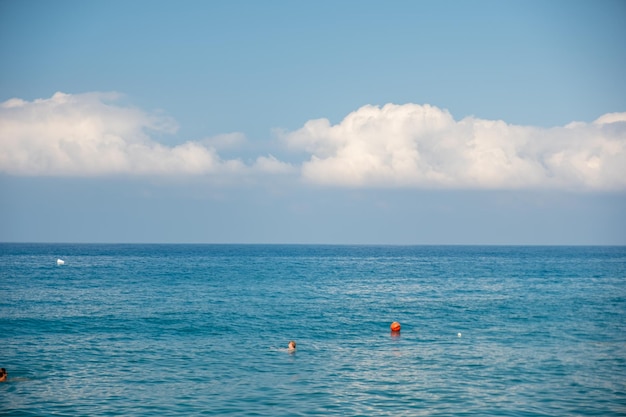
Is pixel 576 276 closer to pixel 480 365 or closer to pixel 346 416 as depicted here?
pixel 480 365

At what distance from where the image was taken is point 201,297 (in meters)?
74.2

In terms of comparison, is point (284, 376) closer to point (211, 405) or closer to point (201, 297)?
point (211, 405)

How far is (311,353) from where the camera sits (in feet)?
138

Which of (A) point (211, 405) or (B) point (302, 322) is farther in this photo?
(B) point (302, 322)

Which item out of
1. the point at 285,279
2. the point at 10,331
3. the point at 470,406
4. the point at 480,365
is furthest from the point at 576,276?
the point at 10,331

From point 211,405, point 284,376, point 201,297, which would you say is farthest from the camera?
point 201,297

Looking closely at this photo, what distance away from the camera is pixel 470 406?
1182 inches

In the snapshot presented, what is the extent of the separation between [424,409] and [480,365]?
33.7 feet

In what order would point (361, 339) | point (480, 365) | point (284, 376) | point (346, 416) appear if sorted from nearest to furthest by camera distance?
1. point (346, 416)
2. point (284, 376)
3. point (480, 365)
4. point (361, 339)

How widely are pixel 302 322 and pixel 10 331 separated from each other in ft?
83.9

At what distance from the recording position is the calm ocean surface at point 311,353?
30.5 meters

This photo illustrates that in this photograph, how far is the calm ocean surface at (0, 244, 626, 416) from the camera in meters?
30.5

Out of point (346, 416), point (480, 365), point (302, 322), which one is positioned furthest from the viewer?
point (302, 322)

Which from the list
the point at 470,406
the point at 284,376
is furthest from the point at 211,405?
the point at 470,406
